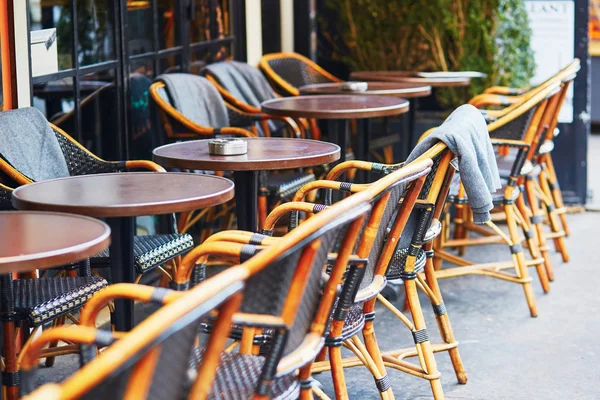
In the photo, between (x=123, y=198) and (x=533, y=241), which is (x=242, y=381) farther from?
(x=533, y=241)

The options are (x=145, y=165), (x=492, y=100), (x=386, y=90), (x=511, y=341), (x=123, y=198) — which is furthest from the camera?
(x=492, y=100)

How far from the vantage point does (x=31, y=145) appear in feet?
11.0

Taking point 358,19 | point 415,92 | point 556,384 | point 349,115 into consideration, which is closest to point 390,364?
point 556,384

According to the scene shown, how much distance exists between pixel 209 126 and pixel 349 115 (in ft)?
3.37

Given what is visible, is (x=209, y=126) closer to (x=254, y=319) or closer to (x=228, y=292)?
(x=254, y=319)

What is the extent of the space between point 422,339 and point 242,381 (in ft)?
4.22

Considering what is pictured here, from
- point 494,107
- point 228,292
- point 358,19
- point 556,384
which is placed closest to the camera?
point 228,292

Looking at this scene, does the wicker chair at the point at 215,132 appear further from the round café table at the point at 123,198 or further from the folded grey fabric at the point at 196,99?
the round café table at the point at 123,198

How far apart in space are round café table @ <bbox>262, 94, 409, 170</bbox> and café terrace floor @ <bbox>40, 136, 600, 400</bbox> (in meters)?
0.86

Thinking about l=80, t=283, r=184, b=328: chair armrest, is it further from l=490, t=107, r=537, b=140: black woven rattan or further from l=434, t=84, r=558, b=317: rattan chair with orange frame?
l=490, t=107, r=537, b=140: black woven rattan

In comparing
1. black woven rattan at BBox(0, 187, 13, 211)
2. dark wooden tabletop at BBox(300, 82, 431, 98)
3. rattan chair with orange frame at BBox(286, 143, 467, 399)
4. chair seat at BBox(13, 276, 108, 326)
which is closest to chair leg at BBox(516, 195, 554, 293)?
dark wooden tabletop at BBox(300, 82, 431, 98)

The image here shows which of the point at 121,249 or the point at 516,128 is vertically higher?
the point at 516,128

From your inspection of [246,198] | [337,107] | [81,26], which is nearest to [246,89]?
[337,107]

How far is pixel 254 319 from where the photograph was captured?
1691mm
